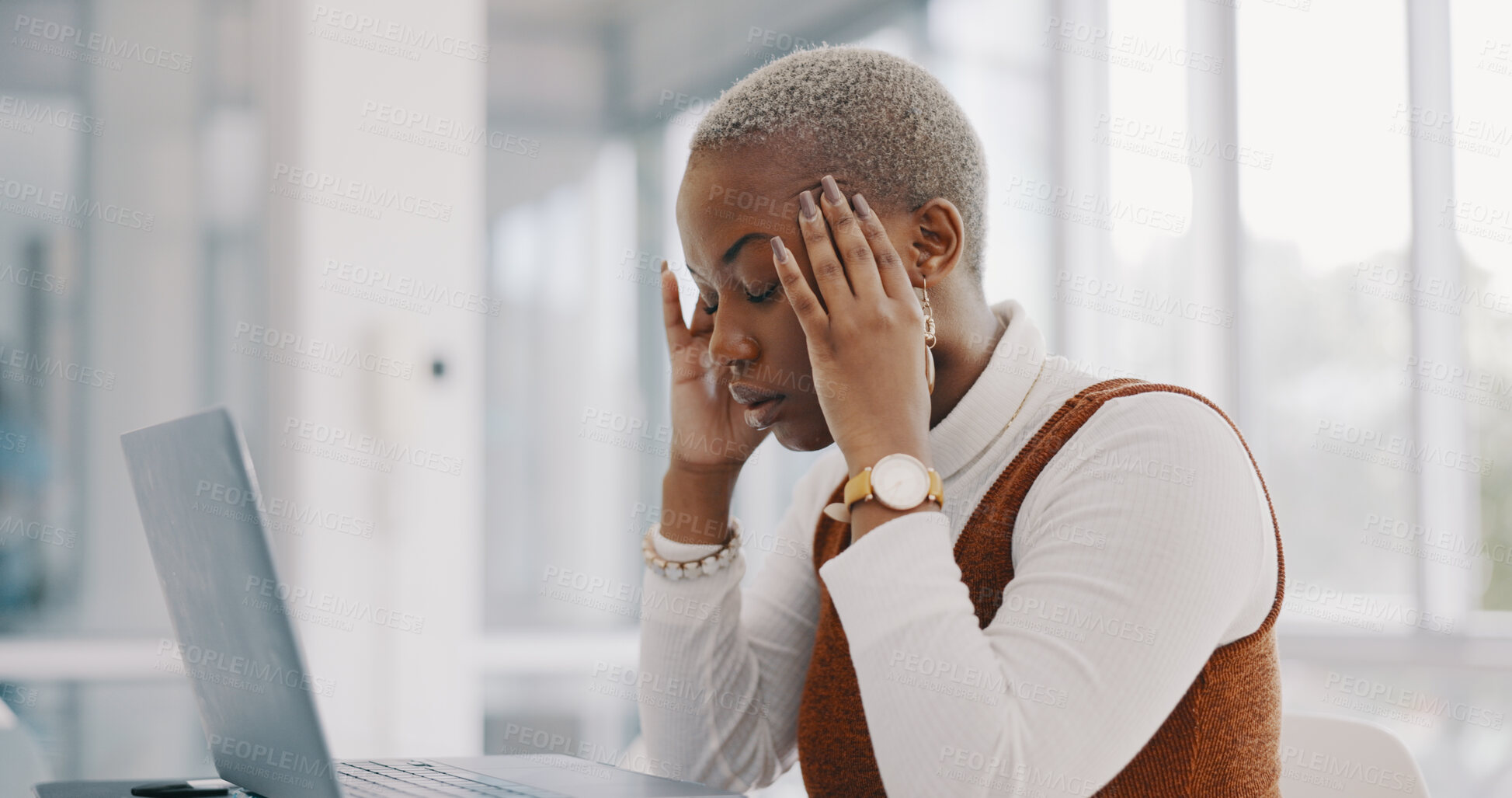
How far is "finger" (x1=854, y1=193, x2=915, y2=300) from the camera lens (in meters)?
1.00

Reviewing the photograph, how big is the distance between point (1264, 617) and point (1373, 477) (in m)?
1.74

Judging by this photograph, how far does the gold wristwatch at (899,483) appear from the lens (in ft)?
3.04

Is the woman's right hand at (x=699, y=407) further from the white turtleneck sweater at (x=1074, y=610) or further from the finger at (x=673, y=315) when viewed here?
the white turtleneck sweater at (x=1074, y=610)

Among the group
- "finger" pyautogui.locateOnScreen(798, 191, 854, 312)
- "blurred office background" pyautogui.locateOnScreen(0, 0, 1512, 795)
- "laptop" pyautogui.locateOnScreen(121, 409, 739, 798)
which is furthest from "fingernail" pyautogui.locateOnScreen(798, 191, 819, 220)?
"blurred office background" pyautogui.locateOnScreen(0, 0, 1512, 795)

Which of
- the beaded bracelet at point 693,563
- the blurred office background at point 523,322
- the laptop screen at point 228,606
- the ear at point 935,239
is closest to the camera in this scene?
the laptop screen at point 228,606

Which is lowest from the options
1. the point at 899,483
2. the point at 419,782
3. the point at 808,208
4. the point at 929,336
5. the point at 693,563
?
the point at 419,782

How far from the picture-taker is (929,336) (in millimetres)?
1087

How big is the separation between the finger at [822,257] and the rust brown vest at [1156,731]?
213mm

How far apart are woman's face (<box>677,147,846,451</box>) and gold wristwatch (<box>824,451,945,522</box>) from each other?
0.17 m

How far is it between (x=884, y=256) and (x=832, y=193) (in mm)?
69

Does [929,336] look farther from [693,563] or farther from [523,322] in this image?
[523,322]

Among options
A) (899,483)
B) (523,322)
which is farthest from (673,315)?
(523,322)

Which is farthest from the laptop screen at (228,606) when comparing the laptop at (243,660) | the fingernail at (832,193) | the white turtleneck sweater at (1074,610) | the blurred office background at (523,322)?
the blurred office background at (523,322)

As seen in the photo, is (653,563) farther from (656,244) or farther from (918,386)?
(656,244)
